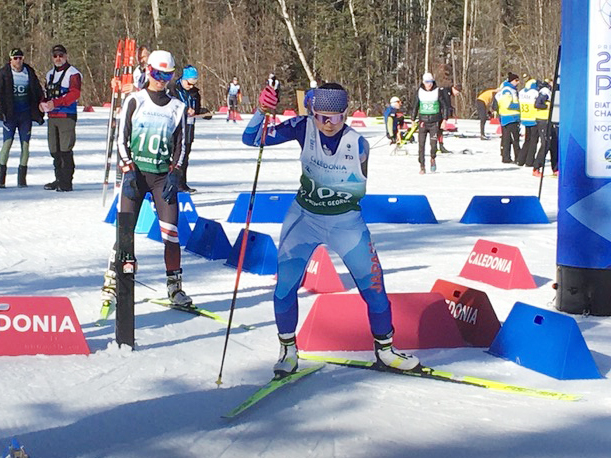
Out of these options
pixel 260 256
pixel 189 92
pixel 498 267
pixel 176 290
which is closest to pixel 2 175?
pixel 189 92

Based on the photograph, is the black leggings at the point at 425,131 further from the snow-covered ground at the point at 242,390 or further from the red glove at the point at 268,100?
the red glove at the point at 268,100

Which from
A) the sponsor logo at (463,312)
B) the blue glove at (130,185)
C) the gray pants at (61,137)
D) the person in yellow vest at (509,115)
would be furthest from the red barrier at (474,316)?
the person in yellow vest at (509,115)

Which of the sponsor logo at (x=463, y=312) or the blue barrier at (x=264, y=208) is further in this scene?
the blue barrier at (x=264, y=208)

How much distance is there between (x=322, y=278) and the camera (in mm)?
8891

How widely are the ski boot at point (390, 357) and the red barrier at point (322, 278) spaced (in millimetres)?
2656

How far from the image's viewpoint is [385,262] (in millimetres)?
10406

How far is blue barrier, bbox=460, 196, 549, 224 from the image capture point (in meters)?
13.3

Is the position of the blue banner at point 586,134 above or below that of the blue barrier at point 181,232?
above

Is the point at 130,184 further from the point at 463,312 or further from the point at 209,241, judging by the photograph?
the point at 209,241

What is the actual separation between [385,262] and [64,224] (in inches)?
162

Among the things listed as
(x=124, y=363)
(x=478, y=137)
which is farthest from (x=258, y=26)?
(x=124, y=363)

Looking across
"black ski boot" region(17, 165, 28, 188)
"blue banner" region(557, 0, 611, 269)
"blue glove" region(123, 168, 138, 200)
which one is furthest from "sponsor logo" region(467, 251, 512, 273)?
"black ski boot" region(17, 165, 28, 188)

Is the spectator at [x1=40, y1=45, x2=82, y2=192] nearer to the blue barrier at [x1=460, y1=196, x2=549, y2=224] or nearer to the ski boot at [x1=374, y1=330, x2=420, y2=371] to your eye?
the blue barrier at [x1=460, y1=196, x2=549, y2=224]

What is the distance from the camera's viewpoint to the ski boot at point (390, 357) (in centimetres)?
615
